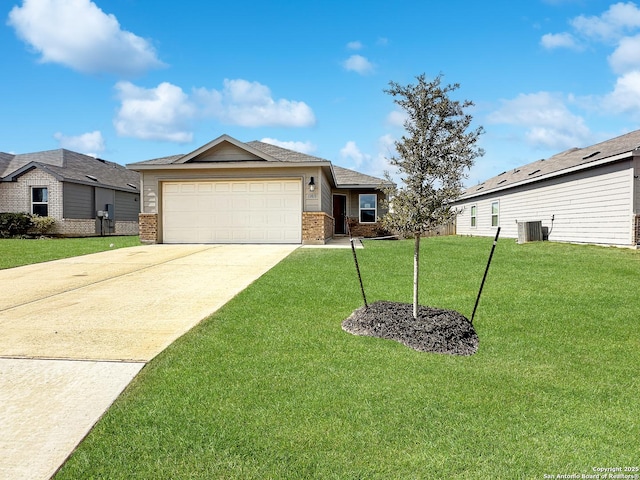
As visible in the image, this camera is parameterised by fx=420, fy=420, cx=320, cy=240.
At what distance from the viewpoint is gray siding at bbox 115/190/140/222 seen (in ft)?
88.6

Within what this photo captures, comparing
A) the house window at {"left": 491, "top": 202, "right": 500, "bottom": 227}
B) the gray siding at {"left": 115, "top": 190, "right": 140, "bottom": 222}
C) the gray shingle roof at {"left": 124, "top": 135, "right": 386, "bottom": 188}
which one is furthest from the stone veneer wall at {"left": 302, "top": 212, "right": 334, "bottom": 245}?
the gray siding at {"left": 115, "top": 190, "right": 140, "bottom": 222}

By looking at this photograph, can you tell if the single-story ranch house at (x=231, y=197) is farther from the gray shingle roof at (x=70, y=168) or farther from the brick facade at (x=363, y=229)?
the gray shingle roof at (x=70, y=168)

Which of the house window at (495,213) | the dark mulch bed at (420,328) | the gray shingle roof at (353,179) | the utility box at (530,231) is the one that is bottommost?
the dark mulch bed at (420,328)

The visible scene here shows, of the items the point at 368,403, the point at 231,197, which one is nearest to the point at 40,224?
the point at 231,197

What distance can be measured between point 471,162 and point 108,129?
20.2 metres

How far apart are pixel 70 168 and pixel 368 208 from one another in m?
17.7

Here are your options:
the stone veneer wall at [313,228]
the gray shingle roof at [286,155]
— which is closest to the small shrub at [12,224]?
the gray shingle roof at [286,155]

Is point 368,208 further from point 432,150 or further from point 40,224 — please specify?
point 432,150

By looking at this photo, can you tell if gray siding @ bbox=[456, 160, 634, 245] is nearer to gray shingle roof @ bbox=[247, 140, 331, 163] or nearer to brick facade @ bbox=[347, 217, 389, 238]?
gray shingle roof @ bbox=[247, 140, 331, 163]

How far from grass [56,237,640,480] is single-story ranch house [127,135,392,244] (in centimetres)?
1013

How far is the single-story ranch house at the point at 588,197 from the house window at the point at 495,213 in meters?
1.44

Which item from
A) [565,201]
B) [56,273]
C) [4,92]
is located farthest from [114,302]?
[4,92]

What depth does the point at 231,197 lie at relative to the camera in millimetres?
16047

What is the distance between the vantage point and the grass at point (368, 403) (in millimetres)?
2396
